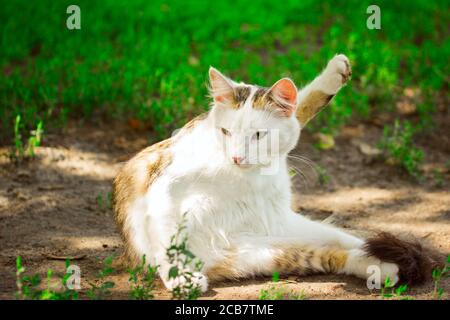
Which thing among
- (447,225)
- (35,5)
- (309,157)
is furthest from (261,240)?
(35,5)

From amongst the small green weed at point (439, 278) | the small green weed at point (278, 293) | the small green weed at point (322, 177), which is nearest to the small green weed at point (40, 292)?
the small green weed at point (278, 293)

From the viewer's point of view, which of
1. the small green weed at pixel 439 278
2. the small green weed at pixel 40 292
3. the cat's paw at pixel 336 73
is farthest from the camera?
the cat's paw at pixel 336 73

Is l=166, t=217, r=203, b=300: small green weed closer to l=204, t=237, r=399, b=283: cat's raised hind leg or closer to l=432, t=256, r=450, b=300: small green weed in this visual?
l=204, t=237, r=399, b=283: cat's raised hind leg

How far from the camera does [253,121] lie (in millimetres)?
3406

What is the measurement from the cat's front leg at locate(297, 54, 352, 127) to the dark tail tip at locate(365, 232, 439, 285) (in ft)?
2.98

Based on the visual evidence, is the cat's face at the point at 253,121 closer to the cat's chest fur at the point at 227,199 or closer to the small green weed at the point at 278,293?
the cat's chest fur at the point at 227,199

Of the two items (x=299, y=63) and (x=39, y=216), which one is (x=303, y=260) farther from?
(x=299, y=63)

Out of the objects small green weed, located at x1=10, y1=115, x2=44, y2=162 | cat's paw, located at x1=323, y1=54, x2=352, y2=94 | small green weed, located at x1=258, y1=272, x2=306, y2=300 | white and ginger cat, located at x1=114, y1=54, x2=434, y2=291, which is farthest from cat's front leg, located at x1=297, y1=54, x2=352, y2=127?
small green weed, located at x1=10, y1=115, x2=44, y2=162

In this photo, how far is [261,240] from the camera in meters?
3.59

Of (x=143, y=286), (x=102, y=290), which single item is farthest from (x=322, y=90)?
(x=102, y=290)

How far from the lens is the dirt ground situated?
3.56 meters

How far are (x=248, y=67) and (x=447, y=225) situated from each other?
8.70ft

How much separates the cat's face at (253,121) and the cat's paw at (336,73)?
0.58 metres

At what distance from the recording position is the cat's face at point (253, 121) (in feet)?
11.0
